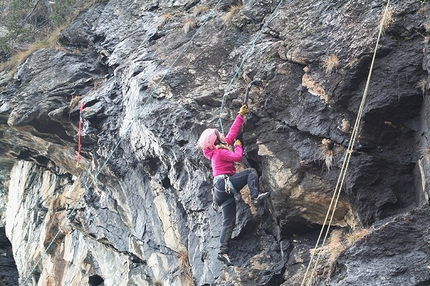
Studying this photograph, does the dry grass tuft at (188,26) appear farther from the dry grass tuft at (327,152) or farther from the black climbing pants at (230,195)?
the dry grass tuft at (327,152)

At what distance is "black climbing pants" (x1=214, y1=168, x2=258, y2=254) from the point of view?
8.20 metres

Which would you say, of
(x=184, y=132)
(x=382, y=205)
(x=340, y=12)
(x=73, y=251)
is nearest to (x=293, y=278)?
(x=382, y=205)

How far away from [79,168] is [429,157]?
37.2 ft

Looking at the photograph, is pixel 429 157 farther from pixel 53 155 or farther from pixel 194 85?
pixel 53 155

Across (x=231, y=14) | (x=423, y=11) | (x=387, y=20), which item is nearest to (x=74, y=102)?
(x=231, y=14)

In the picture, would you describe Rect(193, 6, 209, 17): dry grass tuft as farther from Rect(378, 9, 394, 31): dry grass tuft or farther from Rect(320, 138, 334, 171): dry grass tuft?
Rect(320, 138, 334, 171): dry grass tuft

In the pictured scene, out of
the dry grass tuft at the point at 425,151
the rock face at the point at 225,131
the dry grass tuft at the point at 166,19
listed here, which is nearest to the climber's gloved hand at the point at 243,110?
the rock face at the point at 225,131

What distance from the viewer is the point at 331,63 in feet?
26.1

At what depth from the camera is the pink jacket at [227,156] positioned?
8398 mm

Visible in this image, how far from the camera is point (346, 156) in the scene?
23.0 ft

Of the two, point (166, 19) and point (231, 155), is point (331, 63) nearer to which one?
point (231, 155)

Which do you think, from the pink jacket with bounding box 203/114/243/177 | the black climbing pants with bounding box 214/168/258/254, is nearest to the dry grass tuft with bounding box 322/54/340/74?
the pink jacket with bounding box 203/114/243/177

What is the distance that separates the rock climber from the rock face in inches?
12.6

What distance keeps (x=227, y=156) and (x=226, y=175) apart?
310 mm
